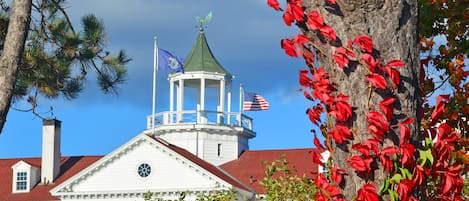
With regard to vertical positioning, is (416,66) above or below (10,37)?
below

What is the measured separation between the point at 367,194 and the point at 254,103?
4667 cm

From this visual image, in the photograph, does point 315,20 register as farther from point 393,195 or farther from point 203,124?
point 203,124

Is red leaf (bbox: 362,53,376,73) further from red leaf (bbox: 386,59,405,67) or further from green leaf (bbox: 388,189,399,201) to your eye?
green leaf (bbox: 388,189,399,201)

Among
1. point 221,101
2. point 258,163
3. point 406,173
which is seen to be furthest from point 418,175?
point 221,101

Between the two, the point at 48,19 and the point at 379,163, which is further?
the point at 48,19

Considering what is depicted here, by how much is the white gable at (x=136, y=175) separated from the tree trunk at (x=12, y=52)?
3651cm

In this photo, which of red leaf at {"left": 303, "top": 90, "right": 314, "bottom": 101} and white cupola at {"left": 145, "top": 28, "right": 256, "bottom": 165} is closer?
red leaf at {"left": 303, "top": 90, "right": 314, "bottom": 101}

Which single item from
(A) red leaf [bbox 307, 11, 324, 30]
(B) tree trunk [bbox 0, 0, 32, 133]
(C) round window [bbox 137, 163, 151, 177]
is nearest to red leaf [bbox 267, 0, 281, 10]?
(A) red leaf [bbox 307, 11, 324, 30]

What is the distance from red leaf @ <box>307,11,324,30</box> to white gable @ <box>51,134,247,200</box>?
42692mm

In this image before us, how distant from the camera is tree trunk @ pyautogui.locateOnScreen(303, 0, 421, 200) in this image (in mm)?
4598

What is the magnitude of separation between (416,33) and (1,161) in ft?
178

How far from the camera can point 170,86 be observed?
184ft

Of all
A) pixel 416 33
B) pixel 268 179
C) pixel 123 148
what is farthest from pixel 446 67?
pixel 123 148

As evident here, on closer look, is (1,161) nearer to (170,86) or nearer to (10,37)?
(170,86)
